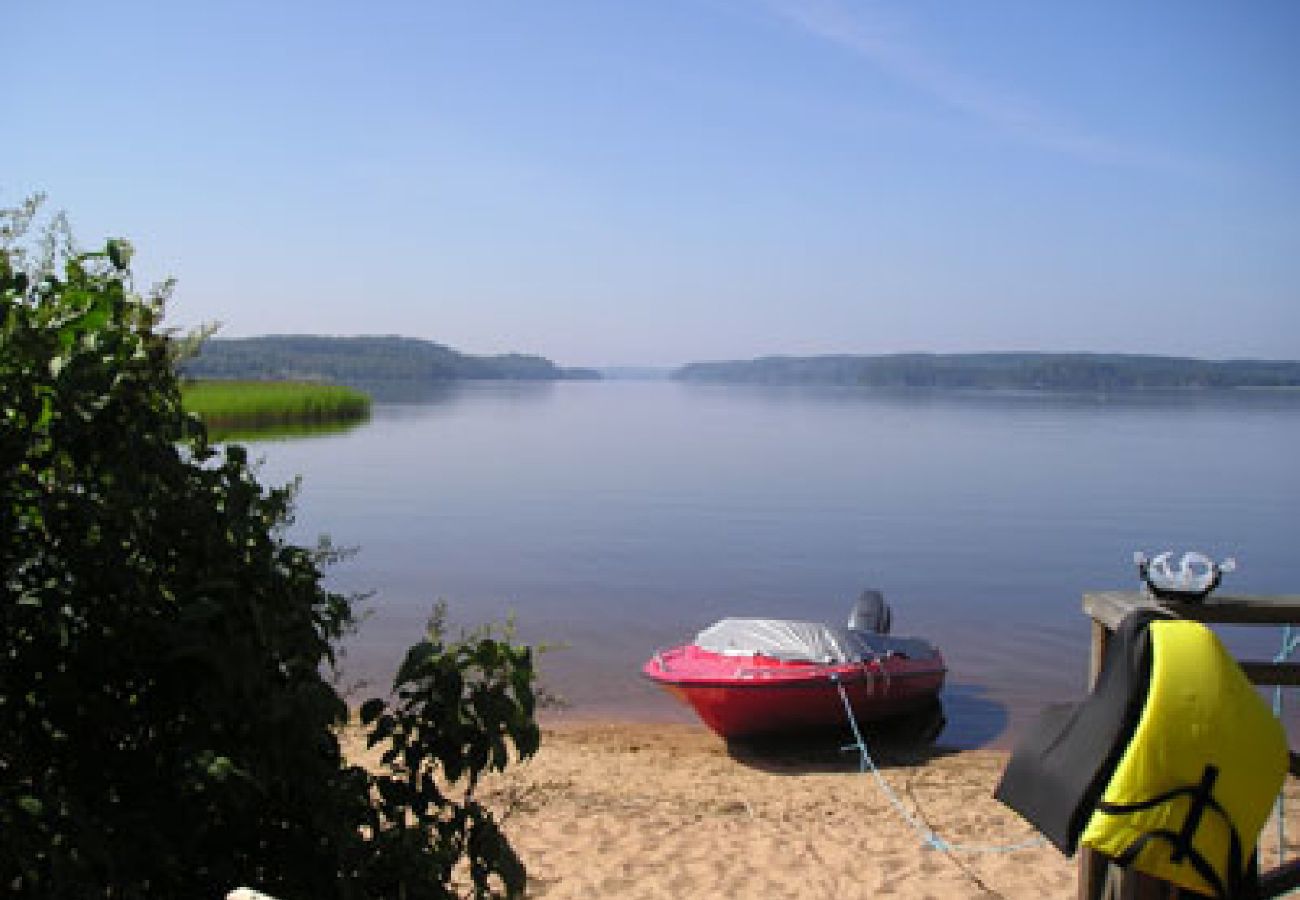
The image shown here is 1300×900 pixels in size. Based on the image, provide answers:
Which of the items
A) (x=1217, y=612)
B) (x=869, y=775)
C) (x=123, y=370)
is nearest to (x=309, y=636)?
(x=123, y=370)

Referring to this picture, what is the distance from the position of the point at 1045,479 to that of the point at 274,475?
23178 millimetres

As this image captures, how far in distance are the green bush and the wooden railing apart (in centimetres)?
217

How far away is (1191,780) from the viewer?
2752 millimetres

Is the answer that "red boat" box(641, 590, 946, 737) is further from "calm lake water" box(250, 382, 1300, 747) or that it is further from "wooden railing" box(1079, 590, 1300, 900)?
"wooden railing" box(1079, 590, 1300, 900)

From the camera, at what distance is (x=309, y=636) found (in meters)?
2.17

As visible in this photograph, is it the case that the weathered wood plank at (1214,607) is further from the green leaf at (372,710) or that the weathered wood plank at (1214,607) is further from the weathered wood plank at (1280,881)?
the green leaf at (372,710)

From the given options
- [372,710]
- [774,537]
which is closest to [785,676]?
[372,710]

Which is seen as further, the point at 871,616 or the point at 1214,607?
the point at 871,616

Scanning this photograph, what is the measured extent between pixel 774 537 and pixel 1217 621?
19658mm

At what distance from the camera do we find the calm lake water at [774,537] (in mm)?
14367

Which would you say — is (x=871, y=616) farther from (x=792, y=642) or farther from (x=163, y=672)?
(x=163, y=672)

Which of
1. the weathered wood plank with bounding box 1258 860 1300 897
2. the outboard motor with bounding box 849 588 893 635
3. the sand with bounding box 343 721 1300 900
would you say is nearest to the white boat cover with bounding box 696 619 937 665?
the sand with bounding box 343 721 1300 900

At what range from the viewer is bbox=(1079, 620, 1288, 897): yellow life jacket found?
275cm

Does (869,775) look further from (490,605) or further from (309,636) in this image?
(490,605)
